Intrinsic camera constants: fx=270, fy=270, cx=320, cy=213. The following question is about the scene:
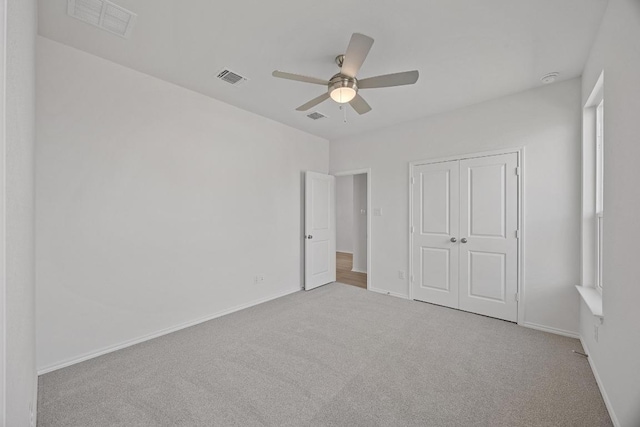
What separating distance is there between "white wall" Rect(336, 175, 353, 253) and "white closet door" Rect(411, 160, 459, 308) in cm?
439

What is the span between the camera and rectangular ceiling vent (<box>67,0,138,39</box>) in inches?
73.9

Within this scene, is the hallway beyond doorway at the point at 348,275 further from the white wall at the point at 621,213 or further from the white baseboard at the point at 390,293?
the white wall at the point at 621,213

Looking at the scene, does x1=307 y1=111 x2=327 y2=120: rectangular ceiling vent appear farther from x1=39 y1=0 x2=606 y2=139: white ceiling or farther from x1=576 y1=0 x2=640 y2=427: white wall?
x1=576 y1=0 x2=640 y2=427: white wall

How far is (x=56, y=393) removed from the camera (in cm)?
196

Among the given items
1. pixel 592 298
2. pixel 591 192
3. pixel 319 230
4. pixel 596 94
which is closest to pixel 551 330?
pixel 592 298

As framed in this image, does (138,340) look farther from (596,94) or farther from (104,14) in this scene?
(596,94)

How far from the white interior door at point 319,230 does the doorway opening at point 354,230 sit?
0.41 meters

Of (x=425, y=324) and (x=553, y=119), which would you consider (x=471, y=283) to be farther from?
(x=553, y=119)

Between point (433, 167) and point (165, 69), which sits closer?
Answer: point (165, 69)

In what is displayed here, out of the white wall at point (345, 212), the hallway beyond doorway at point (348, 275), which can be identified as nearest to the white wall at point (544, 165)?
the hallway beyond doorway at point (348, 275)

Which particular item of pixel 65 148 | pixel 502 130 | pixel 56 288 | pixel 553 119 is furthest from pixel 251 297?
pixel 553 119

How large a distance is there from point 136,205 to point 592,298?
4.34m

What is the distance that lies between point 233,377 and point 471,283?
3.04m

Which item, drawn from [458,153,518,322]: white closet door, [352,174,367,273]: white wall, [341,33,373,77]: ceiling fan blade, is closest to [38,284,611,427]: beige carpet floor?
[458,153,518,322]: white closet door
